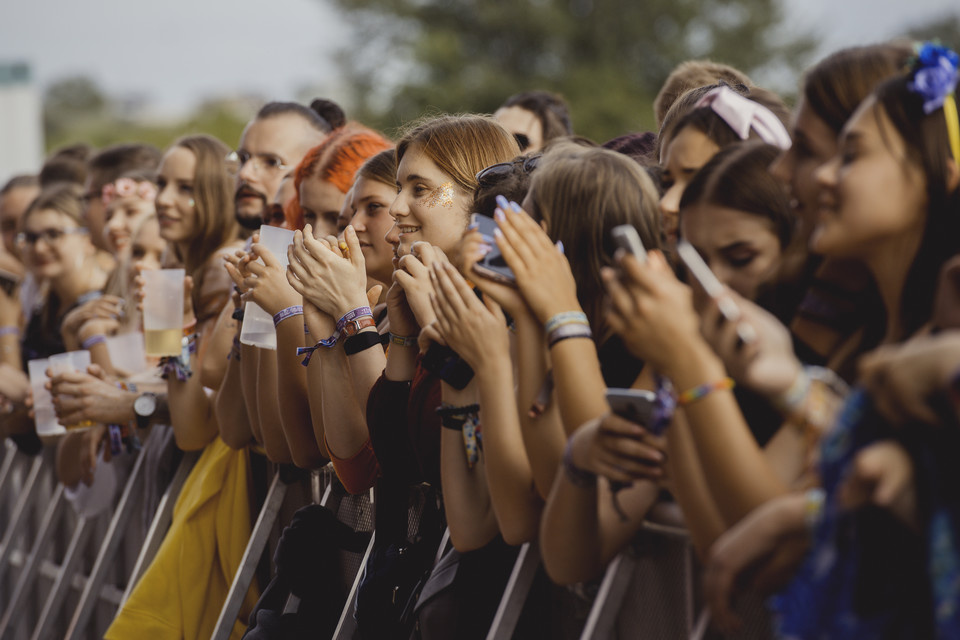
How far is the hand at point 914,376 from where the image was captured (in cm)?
137

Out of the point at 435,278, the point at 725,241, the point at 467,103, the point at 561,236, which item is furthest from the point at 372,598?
the point at 467,103

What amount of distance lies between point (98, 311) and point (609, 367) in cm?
356

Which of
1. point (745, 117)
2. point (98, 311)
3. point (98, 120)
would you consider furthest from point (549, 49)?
point (98, 120)

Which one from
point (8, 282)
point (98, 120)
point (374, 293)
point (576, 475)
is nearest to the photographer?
point (576, 475)

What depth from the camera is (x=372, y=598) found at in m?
2.92

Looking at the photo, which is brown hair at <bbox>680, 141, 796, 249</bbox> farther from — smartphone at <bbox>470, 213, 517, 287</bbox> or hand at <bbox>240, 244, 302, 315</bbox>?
hand at <bbox>240, 244, 302, 315</bbox>

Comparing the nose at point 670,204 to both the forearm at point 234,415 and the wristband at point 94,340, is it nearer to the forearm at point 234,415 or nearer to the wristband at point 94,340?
the forearm at point 234,415

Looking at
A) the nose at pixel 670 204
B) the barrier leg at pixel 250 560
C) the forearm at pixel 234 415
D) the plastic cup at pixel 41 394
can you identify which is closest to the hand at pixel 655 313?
the nose at pixel 670 204

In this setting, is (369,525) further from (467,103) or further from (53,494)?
(467,103)

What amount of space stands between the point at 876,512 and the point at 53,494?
5.27m

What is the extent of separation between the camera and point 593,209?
236 cm

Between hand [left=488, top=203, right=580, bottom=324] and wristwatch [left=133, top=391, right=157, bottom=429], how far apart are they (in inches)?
106

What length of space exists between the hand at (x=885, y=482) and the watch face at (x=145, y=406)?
139 inches

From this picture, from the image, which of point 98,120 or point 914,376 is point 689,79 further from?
point 98,120
